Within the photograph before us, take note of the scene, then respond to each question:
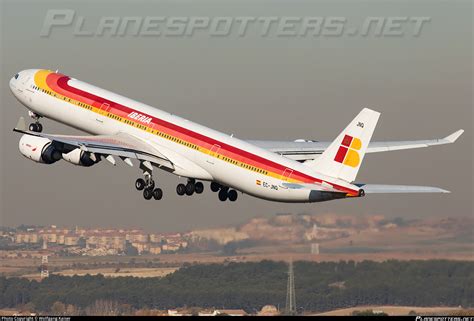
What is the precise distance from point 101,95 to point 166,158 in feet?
23.2

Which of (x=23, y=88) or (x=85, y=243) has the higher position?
(x=23, y=88)

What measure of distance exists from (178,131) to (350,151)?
43.5ft

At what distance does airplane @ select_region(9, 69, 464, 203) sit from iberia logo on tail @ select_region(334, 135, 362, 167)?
0.18ft

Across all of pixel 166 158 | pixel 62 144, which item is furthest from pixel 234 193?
pixel 62 144

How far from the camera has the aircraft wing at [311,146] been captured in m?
90.2

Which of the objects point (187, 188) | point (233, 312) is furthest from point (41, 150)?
point (233, 312)

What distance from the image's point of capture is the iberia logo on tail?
259ft

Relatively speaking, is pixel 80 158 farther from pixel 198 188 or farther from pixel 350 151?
pixel 350 151

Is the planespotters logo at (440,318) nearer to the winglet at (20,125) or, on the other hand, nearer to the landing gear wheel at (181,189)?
the landing gear wheel at (181,189)

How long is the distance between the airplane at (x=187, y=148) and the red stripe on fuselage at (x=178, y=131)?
0.19 feet

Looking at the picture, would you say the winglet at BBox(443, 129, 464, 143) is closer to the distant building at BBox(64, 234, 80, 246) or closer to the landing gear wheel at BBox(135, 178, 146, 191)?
the landing gear wheel at BBox(135, 178, 146, 191)

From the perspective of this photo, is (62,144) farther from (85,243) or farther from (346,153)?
(346,153)

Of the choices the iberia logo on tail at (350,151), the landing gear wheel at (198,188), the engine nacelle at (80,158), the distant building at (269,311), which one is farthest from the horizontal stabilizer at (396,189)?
the engine nacelle at (80,158)

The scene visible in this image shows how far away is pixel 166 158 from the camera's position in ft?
291
